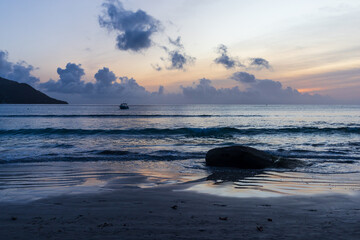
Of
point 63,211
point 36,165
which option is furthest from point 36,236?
point 36,165

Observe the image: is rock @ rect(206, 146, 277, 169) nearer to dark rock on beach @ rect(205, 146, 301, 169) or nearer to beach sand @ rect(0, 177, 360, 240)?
dark rock on beach @ rect(205, 146, 301, 169)

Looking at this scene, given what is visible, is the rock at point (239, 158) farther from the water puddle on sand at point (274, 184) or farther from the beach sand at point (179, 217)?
the beach sand at point (179, 217)

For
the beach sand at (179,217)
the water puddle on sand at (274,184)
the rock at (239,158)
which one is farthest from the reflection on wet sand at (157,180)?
the beach sand at (179,217)

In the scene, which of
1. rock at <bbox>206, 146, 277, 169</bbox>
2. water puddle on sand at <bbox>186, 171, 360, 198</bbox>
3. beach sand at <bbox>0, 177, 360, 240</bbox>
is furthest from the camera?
rock at <bbox>206, 146, 277, 169</bbox>

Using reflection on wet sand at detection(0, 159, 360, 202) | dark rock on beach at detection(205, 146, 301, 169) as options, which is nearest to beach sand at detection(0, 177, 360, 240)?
reflection on wet sand at detection(0, 159, 360, 202)

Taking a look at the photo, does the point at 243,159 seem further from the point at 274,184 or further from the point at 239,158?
the point at 274,184

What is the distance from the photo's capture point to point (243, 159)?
35.5 ft

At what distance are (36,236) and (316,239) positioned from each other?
401cm

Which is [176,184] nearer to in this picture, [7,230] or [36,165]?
[7,230]

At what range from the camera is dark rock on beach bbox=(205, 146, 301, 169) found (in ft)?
35.3

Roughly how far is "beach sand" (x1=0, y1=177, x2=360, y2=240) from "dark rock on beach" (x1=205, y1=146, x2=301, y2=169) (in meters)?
4.41

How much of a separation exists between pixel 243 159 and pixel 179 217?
668 cm

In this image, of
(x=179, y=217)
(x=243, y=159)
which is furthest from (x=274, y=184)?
(x=179, y=217)

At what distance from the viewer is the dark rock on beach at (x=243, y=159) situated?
424 inches
